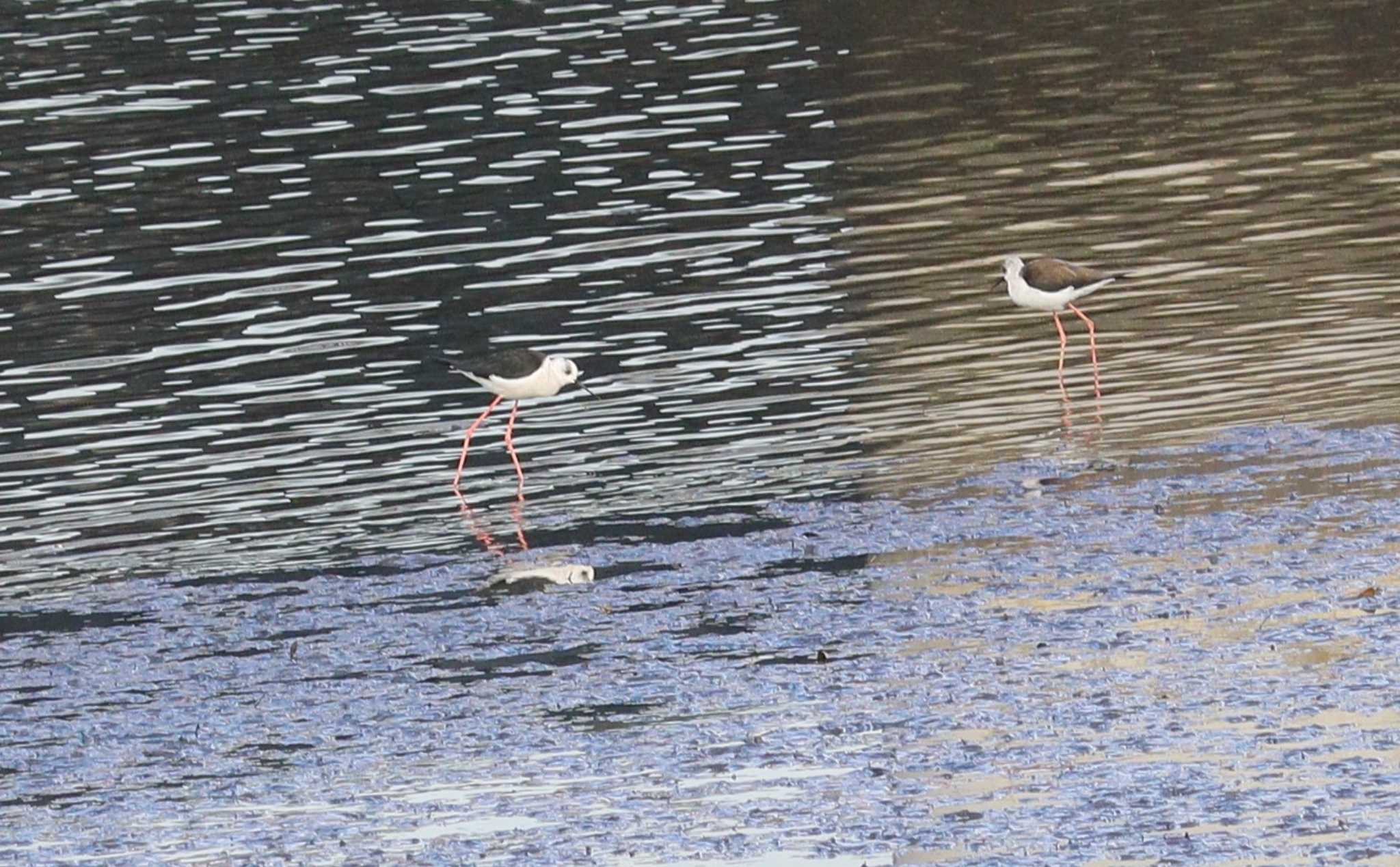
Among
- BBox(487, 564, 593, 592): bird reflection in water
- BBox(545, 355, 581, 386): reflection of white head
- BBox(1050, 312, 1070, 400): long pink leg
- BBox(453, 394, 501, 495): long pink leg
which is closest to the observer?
BBox(487, 564, 593, 592): bird reflection in water

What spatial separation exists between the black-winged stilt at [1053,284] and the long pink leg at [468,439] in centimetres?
458

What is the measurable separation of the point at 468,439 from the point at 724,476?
8.69ft

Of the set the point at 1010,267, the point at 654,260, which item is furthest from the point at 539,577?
the point at 654,260

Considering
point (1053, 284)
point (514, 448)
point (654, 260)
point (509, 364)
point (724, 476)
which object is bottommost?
point (654, 260)

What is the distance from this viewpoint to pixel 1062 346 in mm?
21609

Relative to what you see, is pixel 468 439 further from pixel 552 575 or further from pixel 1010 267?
pixel 1010 267

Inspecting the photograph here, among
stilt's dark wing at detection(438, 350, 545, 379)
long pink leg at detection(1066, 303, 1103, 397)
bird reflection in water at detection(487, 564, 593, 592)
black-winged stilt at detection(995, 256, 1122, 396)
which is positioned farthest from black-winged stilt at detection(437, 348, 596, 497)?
Answer: black-winged stilt at detection(995, 256, 1122, 396)

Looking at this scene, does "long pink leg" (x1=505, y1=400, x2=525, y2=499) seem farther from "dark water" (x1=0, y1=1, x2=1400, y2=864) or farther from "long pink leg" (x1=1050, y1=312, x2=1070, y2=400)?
"long pink leg" (x1=1050, y1=312, x2=1070, y2=400)

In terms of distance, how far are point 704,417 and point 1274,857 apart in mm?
10375

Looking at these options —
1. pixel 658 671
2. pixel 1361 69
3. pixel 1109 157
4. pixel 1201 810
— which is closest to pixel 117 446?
pixel 658 671

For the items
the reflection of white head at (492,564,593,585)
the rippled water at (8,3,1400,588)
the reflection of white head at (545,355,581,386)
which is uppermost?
the reflection of white head at (545,355,581,386)

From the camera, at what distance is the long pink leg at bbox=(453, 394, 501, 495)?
61.7 feet

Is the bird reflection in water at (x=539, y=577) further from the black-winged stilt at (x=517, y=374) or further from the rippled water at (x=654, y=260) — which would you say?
the black-winged stilt at (x=517, y=374)

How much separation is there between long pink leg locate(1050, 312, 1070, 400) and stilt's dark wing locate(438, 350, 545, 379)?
4222 millimetres
